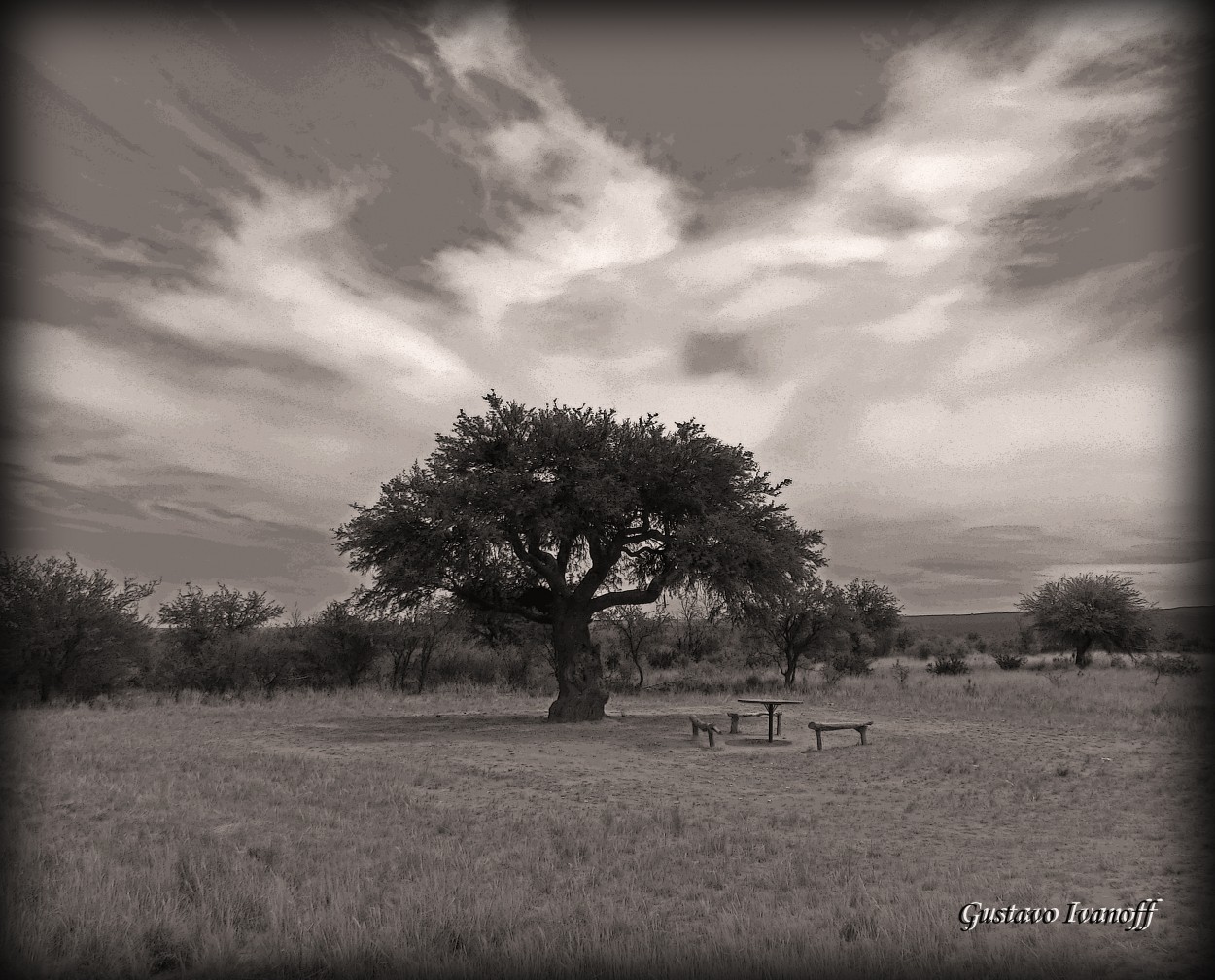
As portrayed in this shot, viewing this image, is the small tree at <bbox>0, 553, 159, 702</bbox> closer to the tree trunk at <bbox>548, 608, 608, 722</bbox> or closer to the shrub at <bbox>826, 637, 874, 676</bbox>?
the tree trunk at <bbox>548, 608, 608, 722</bbox>

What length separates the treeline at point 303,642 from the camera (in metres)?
27.4

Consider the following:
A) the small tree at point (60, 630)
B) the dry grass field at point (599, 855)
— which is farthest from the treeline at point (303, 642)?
the dry grass field at point (599, 855)

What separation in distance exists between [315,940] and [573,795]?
6547 mm

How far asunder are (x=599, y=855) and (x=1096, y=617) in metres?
45.7

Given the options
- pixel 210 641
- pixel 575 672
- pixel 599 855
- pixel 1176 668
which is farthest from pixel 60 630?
pixel 1176 668

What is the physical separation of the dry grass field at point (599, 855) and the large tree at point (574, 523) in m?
5.36

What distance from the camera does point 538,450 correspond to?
22.2m

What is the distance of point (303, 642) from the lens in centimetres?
3672

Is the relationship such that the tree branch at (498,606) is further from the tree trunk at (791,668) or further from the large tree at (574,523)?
the tree trunk at (791,668)

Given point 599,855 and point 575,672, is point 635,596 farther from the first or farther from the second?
point 599,855

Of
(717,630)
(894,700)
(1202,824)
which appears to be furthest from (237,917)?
(717,630)

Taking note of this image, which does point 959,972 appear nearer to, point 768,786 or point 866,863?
point 866,863

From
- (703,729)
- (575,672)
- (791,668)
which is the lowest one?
(703,729)

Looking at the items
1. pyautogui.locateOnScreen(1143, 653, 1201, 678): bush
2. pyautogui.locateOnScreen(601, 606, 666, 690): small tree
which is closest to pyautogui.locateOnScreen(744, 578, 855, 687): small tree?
pyautogui.locateOnScreen(601, 606, 666, 690): small tree
